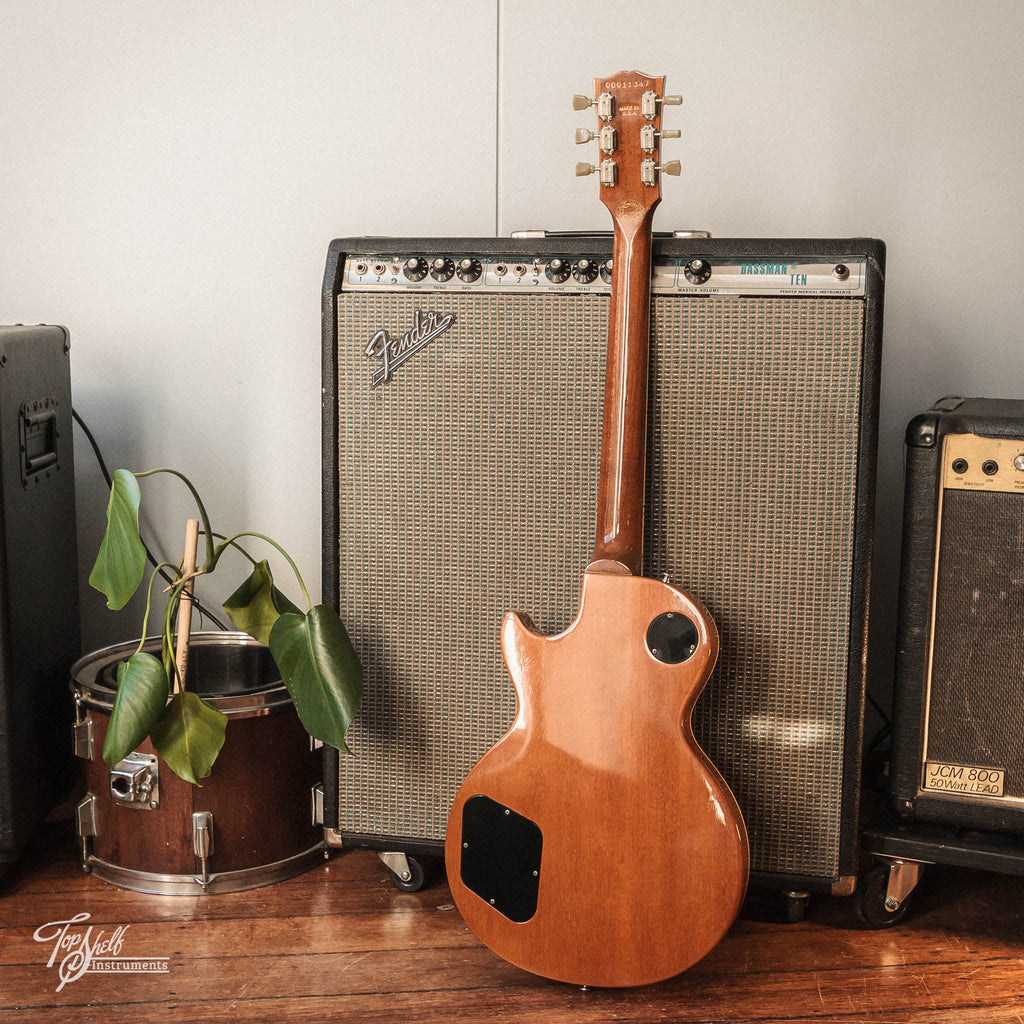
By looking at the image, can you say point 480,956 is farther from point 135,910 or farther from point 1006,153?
point 1006,153

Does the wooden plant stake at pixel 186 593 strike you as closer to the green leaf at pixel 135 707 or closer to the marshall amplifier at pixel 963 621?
the green leaf at pixel 135 707

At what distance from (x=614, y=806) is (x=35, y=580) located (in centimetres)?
78

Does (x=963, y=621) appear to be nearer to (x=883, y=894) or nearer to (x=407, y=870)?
(x=883, y=894)

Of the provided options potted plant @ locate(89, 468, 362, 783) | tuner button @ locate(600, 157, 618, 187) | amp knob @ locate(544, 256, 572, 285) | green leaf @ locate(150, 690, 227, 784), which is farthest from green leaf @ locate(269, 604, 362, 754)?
tuner button @ locate(600, 157, 618, 187)

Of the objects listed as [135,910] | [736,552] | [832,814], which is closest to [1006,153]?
[736,552]

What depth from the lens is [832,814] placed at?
112 centimetres

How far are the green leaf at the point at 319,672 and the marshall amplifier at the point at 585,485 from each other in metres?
0.07

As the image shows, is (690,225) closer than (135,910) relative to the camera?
No

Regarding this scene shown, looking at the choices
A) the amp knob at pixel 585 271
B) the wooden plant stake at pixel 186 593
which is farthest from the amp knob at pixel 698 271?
the wooden plant stake at pixel 186 593

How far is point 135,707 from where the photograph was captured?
3.66 ft

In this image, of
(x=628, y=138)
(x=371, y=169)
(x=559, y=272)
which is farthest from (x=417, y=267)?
(x=371, y=169)

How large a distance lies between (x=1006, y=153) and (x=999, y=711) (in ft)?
2.70

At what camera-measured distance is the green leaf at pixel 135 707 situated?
3.65ft

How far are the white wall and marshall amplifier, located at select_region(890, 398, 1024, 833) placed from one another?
1.37 ft
